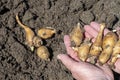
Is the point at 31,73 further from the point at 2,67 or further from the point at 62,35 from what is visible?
the point at 62,35

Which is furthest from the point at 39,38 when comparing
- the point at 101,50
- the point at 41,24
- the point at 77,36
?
the point at 101,50

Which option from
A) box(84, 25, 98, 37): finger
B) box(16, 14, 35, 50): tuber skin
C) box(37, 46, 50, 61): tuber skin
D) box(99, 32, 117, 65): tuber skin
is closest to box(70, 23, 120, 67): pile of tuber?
box(99, 32, 117, 65): tuber skin

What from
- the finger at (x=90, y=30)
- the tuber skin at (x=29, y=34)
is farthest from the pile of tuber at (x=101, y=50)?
the tuber skin at (x=29, y=34)

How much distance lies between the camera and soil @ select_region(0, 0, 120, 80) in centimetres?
280

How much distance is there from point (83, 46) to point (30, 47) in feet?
1.60

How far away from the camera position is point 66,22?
122 inches

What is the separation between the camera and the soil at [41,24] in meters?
2.80

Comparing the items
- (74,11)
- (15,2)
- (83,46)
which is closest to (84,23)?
(74,11)

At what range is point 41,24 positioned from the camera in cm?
303

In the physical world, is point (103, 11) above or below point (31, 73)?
above

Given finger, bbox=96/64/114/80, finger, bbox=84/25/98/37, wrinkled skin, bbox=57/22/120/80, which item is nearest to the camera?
wrinkled skin, bbox=57/22/120/80

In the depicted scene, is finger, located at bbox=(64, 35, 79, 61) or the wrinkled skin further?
finger, located at bbox=(64, 35, 79, 61)

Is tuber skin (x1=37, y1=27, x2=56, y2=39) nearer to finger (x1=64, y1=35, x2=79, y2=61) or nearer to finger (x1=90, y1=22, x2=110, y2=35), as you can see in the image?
finger (x1=64, y1=35, x2=79, y2=61)

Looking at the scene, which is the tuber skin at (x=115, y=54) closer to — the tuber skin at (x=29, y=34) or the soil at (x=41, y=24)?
the soil at (x=41, y=24)
